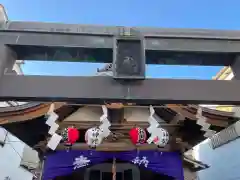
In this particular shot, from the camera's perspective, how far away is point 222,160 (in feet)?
31.4

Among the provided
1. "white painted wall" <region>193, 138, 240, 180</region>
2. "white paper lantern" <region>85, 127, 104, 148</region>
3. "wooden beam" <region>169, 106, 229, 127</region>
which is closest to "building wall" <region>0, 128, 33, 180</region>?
"white paper lantern" <region>85, 127, 104, 148</region>

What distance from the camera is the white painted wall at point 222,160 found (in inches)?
339

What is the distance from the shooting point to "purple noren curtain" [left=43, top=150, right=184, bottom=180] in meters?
6.07

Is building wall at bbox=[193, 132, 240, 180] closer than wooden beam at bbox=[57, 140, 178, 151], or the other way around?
wooden beam at bbox=[57, 140, 178, 151]

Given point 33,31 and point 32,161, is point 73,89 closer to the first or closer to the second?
point 33,31

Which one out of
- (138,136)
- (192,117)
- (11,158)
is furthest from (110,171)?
(11,158)

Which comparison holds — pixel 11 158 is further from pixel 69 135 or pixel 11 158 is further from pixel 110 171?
pixel 69 135

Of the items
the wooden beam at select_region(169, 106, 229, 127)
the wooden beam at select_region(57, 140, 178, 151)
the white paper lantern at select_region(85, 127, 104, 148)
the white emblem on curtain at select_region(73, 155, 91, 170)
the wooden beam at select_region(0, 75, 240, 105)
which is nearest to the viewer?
the wooden beam at select_region(0, 75, 240, 105)

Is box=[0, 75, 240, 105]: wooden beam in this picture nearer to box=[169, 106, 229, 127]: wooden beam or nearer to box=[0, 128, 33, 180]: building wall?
box=[169, 106, 229, 127]: wooden beam

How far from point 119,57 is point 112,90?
366 mm

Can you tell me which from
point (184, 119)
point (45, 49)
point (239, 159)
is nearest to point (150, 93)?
point (45, 49)

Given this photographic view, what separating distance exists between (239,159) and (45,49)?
7704mm

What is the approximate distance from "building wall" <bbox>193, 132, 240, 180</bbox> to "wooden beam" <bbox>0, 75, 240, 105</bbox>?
6432mm

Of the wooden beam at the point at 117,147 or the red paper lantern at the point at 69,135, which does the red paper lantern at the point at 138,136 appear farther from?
the red paper lantern at the point at 69,135
